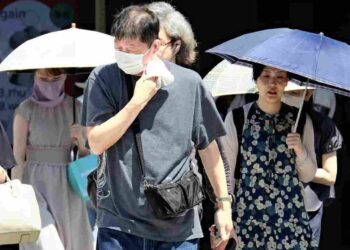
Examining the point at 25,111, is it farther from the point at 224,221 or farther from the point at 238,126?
the point at 224,221

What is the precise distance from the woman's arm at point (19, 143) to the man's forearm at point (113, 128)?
6.96 feet

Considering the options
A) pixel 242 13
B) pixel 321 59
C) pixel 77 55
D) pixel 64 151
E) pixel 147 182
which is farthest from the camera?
pixel 242 13

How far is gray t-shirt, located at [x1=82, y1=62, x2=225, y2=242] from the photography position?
144 inches

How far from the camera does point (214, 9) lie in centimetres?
758

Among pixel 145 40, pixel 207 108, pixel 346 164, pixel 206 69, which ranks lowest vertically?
pixel 346 164

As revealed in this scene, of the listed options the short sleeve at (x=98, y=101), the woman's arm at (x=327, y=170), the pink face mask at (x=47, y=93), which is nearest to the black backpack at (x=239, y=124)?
the woman's arm at (x=327, y=170)

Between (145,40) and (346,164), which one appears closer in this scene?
(145,40)

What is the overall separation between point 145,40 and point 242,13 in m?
3.97

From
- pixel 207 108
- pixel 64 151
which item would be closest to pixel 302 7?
pixel 64 151

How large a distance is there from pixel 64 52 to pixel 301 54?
153 cm

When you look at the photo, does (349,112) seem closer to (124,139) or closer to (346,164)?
(346,164)

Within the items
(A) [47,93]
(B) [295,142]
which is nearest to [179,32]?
(B) [295,142]

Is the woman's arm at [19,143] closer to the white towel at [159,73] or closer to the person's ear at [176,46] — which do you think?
the person's ear at [176,46]

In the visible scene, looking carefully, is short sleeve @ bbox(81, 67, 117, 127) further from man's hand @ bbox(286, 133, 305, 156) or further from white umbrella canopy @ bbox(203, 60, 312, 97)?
white umbrella canopy @ bbox(203, 60, 312, 97)
